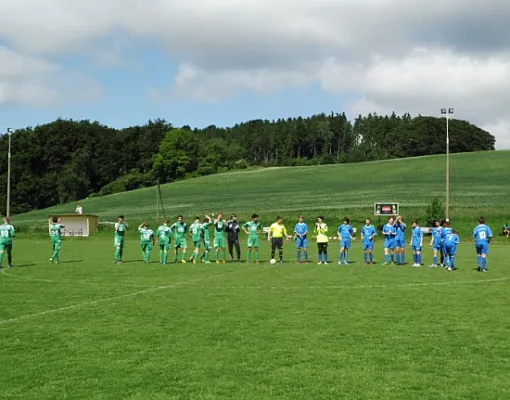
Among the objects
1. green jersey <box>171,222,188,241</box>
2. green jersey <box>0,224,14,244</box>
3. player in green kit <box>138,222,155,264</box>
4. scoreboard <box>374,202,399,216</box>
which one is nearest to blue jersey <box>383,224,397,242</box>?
green jersey <box>171,222,188,241</box>

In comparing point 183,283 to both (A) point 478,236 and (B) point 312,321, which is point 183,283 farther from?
(A) point 478,236

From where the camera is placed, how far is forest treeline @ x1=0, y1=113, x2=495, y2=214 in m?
117

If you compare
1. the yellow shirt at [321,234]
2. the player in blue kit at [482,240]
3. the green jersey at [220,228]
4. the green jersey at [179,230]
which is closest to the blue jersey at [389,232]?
the yellow shirt at [321,234]

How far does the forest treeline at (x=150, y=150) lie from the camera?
117m

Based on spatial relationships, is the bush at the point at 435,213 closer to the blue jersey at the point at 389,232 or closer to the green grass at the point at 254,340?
the blue jersey at the point at 389,232

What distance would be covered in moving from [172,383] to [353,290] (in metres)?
9.64

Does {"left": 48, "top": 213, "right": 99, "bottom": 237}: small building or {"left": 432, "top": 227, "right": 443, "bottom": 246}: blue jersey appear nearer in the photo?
{"left": 432, "top": 227, "right": 443, "bottom": 246}: blue jersey

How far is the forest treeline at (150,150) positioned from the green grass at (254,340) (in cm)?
10293

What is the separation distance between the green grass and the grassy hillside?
44756 millimetres

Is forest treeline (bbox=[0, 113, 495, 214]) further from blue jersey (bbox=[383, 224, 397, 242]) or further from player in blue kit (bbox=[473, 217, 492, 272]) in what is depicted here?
player in blue kit (bbox=[473, 217, 492, 272])

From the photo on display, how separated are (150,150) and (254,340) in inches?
5200

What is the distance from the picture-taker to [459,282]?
18.8 m

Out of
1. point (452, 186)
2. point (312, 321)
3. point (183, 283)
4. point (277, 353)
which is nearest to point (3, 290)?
point (183, 283)

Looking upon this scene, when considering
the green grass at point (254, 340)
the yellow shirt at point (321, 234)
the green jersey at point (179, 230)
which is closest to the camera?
the green grass at point (254, 340)
